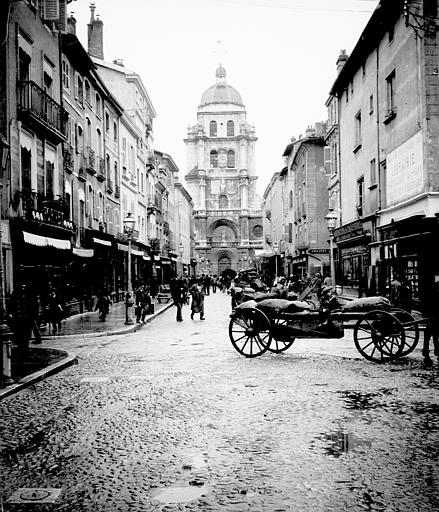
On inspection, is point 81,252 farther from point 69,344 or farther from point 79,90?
point 69,344

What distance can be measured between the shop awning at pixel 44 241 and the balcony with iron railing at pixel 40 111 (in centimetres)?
365

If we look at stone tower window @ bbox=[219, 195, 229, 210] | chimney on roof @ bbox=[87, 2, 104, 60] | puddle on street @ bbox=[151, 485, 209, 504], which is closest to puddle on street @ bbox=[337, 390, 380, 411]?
puddle on street @ bbox=[151, 485, 209, 504]

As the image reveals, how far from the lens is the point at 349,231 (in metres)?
29.2

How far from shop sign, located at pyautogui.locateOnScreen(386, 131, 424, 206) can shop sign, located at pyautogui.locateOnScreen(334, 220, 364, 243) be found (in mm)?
3842

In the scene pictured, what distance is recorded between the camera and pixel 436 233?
60.1 feet

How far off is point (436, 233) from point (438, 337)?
7.71m

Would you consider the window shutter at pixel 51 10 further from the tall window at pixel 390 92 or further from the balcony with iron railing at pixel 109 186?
the balcony with iron railing at pixel 109 186

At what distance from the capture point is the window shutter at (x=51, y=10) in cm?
2250

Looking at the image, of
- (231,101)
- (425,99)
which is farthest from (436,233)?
(231,101)

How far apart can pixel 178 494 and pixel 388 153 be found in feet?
67.0

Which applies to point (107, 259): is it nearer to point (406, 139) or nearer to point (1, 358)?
point (406, 139)

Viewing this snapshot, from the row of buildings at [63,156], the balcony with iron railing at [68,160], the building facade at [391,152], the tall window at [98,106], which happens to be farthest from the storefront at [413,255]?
the tall window at [98,106]

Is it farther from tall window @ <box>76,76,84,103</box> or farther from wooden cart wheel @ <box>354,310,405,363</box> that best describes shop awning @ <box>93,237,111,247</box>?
wooden cart wheel @ <box>354,310,405,363</box>

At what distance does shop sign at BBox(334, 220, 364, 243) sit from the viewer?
89.6 ft
